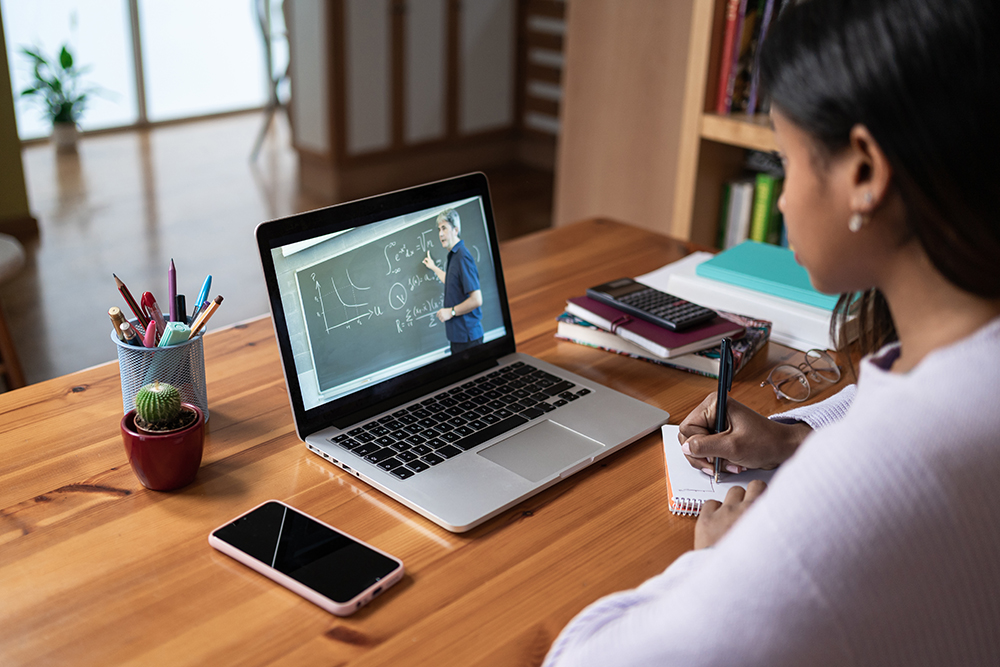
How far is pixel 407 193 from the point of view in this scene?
107cm

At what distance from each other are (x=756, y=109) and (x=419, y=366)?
1.24 m

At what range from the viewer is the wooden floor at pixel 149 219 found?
10.4 feet

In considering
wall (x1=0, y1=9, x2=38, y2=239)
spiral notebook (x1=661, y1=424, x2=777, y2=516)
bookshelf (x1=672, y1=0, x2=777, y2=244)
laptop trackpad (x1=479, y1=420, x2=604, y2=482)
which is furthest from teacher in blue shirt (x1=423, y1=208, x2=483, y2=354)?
wall (x1=0, y1=9, x2=38, y2=239)

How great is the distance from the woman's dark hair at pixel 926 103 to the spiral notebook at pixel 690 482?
37 centimetres

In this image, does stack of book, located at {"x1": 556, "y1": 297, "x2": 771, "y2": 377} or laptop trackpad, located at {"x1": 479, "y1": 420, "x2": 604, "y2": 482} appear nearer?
laptop trackpad, located at {"x1": 479, "y1": 420, "x2": 604, "y2": 482}

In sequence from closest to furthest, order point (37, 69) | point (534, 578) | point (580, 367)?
point (534, 578) < point (580, 367) < point (37, 69)

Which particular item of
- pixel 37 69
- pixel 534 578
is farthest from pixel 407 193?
pixel 37 69

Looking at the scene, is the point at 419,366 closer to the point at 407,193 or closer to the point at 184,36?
the point at 407,193

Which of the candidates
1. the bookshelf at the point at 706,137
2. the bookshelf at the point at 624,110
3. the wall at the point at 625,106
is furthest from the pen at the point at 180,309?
the wall at the point at 625,106

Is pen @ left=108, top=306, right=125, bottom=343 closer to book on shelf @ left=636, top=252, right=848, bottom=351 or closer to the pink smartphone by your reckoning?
the pink smartphone

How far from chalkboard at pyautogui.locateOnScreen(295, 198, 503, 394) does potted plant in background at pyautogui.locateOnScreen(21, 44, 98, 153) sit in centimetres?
468

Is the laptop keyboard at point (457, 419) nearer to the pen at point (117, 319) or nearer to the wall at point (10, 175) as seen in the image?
the pen at point (117, 319)

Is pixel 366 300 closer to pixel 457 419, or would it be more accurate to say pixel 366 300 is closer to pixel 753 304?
pixel 457 419

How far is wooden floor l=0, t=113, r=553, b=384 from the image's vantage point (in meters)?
3.18
